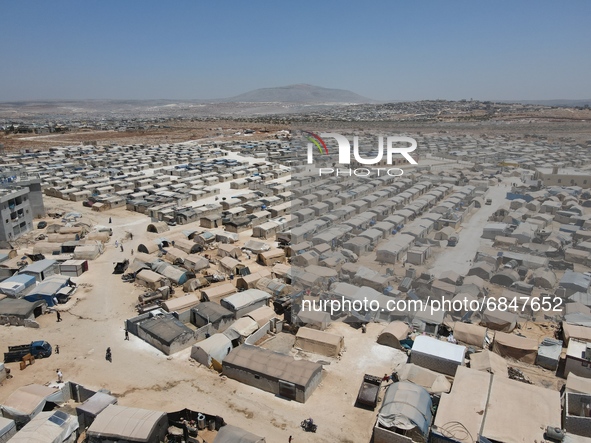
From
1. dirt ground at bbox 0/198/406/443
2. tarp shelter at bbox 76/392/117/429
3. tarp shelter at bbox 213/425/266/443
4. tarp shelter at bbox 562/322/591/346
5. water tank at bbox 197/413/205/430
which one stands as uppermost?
tarp shelter at bbox 562/322/591/346

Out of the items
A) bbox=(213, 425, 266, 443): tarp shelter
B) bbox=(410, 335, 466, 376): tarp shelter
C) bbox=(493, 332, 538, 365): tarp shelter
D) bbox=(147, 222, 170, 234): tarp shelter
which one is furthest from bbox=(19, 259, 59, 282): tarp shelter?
bbox=(493, 332, 538, 365): tarp shelter

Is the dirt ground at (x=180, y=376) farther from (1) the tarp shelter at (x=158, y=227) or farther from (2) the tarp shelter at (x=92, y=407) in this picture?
(1) the tarp shelter at (x=158, y=227)

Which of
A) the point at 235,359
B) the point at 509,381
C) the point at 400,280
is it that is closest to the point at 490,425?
the point at 509,381

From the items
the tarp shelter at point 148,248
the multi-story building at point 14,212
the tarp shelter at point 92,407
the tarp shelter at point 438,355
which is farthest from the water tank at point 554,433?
the multi-story building at point 14,212

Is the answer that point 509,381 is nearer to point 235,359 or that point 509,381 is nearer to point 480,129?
point 235,359

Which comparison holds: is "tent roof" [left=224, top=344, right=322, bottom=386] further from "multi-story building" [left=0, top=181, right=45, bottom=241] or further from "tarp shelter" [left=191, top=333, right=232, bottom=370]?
"multi-story building" [left=0, top=181, right=45, bottom=241]

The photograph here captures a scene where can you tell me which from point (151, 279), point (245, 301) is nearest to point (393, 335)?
point (245, 301)

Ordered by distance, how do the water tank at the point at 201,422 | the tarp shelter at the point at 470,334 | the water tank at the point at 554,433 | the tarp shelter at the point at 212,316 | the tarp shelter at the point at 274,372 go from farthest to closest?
the tarp shelter at the point at 212,316
the tarp shelter at the point at 470,334
the tarp shelter at the point at 274,372
the water tank at the point at 201,422
the water tank at the point at 554,433
